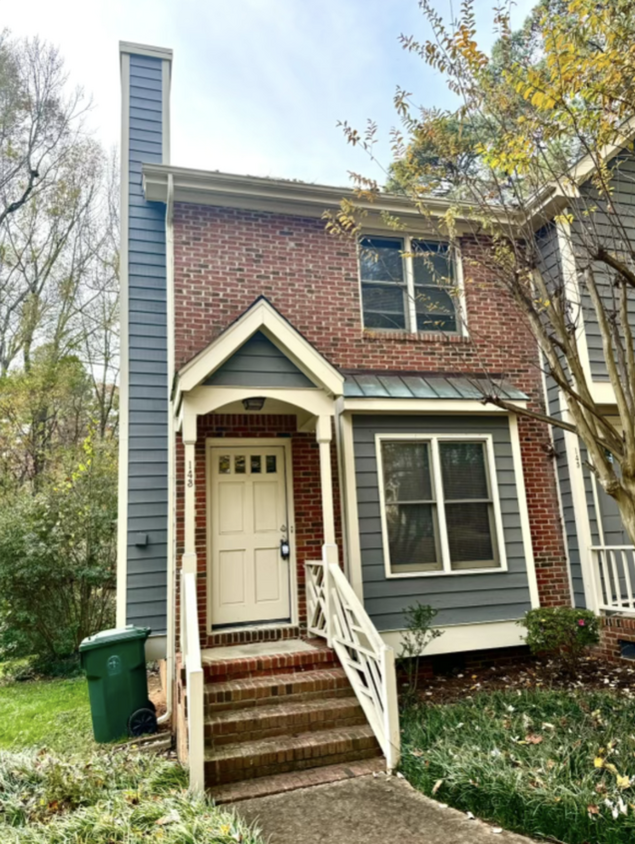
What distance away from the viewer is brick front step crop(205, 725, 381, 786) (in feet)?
13.3

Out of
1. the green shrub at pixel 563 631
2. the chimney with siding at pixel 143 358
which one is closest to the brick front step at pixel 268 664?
the chimney with siding at pixel 143 358

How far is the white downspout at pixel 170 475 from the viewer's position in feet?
19.4

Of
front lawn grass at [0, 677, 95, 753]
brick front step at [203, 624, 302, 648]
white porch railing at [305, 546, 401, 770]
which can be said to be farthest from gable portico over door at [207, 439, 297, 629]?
front lawn grass at [0, 677, 95, 753]

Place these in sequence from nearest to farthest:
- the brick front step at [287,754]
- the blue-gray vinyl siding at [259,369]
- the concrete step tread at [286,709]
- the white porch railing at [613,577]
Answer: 1. the brick front step at [287,754]
2. the concrete step tread at [286,709]
3. the blue-gray vinyl siding at [259,369]
4. the white porch railing at [613,577]

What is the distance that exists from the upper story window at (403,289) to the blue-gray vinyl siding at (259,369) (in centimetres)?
210

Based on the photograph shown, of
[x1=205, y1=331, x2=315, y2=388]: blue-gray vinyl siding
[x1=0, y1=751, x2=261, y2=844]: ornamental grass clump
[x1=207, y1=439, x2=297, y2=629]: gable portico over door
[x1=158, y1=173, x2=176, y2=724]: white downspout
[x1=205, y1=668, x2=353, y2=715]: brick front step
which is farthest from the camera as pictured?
[x1=207, y1=439, x2=297, y2=629]: gable portico over door

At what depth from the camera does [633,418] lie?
401cm

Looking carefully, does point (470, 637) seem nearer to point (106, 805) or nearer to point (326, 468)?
point (326, 468)

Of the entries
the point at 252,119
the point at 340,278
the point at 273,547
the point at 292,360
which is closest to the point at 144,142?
the point at 252,119

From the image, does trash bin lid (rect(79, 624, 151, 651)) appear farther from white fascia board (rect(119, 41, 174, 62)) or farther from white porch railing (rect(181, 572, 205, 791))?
white fascia board (rect(119, 41, 174, 62))

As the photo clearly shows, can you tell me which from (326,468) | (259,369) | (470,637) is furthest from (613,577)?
(259,369)

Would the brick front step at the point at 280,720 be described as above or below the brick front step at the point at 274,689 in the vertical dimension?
below

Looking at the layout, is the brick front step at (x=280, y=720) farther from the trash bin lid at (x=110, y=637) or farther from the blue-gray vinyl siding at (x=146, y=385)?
the blue-gray vinyl siding at (x=146, y=385)

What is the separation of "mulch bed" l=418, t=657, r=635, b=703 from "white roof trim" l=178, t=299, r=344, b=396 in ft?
11.4
